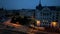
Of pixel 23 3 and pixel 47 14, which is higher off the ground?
pixel 23 3

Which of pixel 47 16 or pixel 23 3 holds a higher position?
pixel 23 3

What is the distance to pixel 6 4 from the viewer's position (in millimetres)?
2307

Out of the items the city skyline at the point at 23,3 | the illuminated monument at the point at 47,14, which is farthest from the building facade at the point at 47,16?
the city skyline at the point at 23,3

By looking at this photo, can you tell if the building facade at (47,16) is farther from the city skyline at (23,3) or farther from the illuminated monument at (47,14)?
the city skyline at (23,3)

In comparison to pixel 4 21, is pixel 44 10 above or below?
above

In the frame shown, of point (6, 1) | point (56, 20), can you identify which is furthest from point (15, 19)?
point (56, 20)

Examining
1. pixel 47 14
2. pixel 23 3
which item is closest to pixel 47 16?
pixel 47 14

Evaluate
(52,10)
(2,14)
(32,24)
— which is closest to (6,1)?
(2,14)

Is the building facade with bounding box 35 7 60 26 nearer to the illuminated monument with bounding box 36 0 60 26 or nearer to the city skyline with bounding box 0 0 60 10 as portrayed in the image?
the illuminated monument with bounding box 36 0 60 26

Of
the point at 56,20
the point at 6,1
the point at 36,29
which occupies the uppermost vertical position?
the point at 6,1

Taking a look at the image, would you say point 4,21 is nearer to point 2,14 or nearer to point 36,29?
point 2,14

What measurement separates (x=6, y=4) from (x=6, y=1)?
0.17 feet

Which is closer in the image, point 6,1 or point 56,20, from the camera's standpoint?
point 56,20

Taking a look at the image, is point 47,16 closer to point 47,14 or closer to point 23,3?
point 47,14
